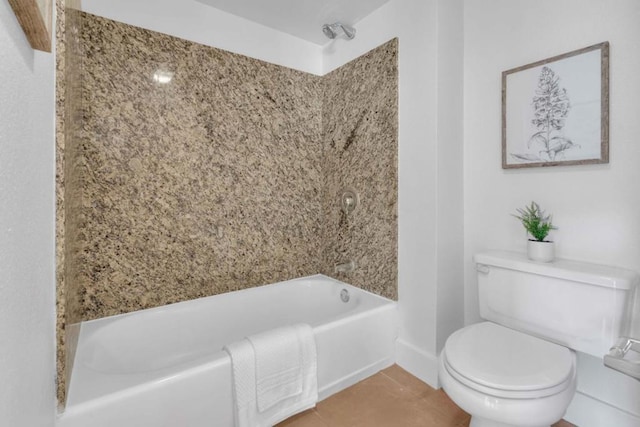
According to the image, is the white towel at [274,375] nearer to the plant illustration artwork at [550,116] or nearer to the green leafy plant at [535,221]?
the green leafy plant at [535,221]

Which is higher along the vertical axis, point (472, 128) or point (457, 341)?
point (472, 128)

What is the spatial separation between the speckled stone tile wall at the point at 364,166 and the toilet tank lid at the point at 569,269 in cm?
62

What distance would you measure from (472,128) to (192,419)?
83.2 inches

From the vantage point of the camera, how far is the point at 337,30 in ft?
7.41

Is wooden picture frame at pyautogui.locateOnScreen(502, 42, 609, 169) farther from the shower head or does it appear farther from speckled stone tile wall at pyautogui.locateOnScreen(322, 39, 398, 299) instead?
the shower head

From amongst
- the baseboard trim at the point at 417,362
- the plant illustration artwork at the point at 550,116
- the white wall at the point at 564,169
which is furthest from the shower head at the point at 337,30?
the baseboard trim at the point at 417,362

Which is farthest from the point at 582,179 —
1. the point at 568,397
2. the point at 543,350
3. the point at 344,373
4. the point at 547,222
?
the point at 344,373

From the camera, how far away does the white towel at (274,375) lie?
4.35 ft

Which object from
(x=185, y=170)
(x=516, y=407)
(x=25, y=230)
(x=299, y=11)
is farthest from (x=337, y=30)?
(x=516, y=407)

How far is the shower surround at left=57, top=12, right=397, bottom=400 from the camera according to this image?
1710 mm

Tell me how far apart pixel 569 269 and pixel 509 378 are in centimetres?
58

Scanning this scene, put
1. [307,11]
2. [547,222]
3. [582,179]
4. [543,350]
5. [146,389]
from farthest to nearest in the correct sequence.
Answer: [307,11] → [547,222] → [582,179] → [543,350] → [146,389]

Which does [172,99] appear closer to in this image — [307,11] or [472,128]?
[307,11]

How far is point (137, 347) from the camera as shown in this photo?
1.74 m
